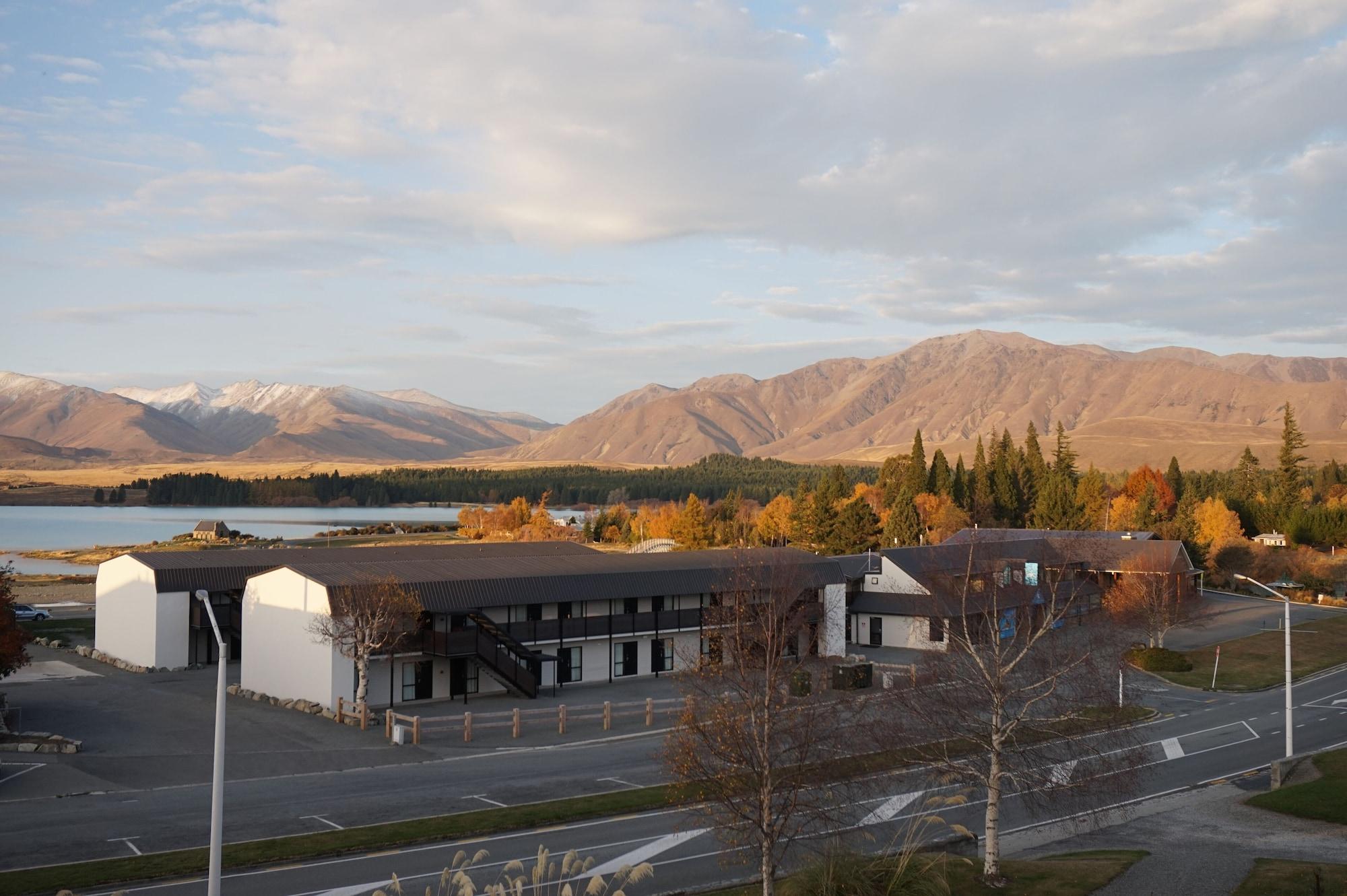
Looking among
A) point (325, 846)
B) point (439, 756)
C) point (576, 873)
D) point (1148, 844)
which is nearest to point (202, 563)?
point (439, 756)

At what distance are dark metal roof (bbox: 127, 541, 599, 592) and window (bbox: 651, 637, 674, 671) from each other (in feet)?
40.4

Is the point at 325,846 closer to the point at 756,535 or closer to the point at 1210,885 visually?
the point at 1210,885

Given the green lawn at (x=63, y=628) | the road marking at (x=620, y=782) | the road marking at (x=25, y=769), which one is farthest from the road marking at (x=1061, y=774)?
the green lawn at (x=63, y=628)

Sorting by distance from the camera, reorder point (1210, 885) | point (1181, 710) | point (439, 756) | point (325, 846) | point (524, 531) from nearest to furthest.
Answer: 1. point (1210, 885)
2. point (325, 846)
3. point (439, 756)
4. point (1181, 710)
5. point (524, 531)

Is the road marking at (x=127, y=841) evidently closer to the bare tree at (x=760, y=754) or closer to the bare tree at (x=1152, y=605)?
the bare tree at (x=760, y=754)

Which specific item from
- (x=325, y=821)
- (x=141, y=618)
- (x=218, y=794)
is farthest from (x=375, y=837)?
(x=141, y=618)

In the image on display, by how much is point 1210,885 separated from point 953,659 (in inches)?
276

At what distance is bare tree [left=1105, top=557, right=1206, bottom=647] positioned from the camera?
6406 cm

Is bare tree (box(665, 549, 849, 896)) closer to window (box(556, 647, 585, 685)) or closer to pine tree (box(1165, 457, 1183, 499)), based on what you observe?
window (box(556, 647, 585, 685))

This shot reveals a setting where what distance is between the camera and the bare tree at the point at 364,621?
1630 inches

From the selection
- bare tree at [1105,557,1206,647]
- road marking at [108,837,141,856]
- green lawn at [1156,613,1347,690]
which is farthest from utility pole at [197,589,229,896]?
green lawn at [1156,613,1347,690]

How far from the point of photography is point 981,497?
129625 millimetres

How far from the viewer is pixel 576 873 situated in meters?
22.7

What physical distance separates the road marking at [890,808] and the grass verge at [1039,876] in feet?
14.3
